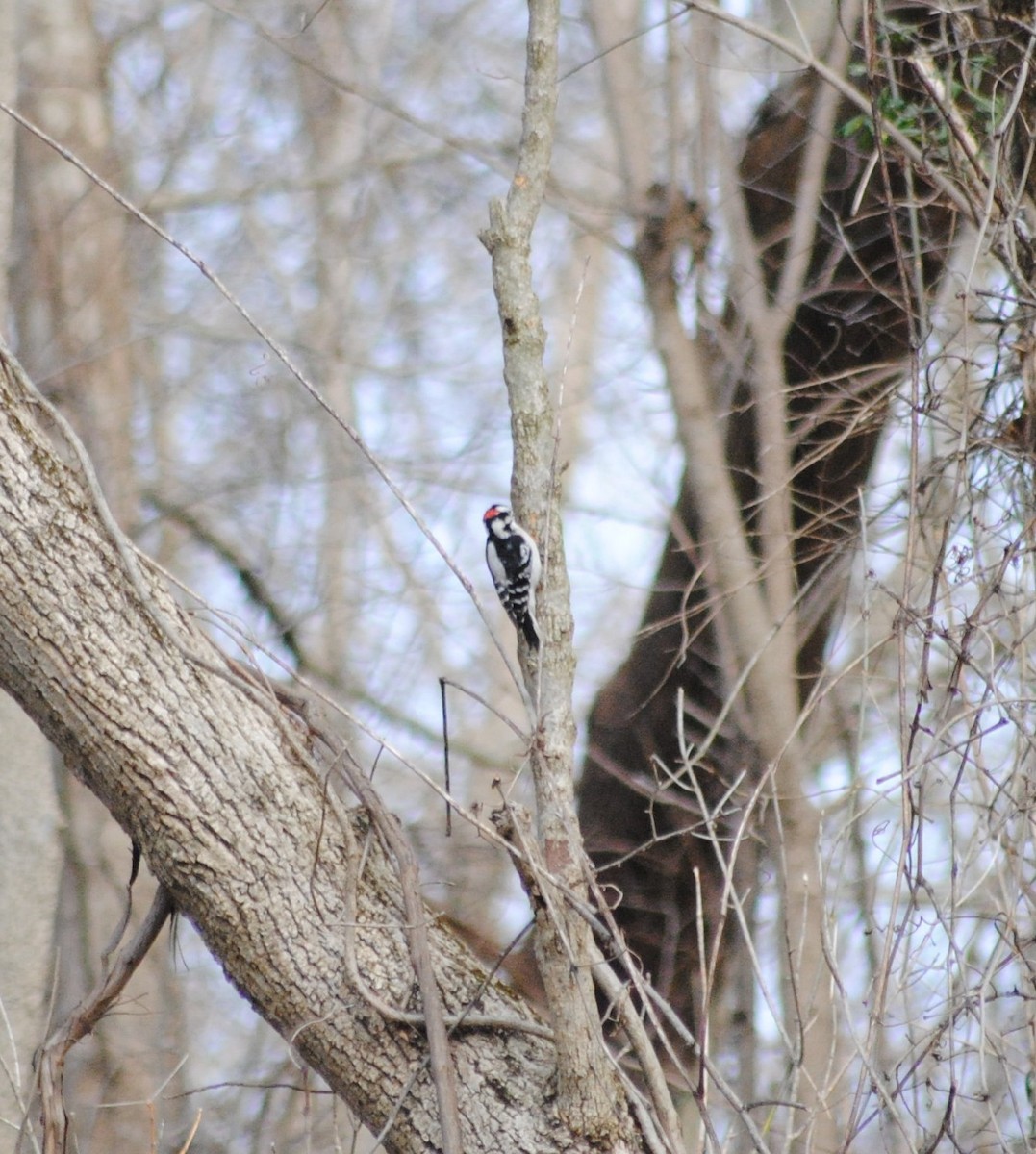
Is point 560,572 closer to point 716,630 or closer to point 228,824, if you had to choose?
point 228,824

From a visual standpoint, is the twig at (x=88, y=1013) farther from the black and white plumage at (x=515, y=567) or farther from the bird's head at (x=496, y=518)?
the bird's head at (x=496, y=518)

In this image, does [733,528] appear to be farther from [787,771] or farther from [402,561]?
[402,561]

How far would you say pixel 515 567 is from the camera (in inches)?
165

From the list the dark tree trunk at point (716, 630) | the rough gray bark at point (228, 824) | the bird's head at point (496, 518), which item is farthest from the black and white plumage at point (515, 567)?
the dark tree trunk at point (716, 630)

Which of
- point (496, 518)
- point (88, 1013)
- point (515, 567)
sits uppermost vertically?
point (496, 518)

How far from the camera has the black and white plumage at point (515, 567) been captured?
3.34 metres

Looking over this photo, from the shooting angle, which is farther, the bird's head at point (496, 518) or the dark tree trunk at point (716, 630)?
the dark tree trunk at point (716, 630)

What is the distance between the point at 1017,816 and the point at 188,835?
1844 millimetres

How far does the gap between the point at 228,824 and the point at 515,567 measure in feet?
5.52

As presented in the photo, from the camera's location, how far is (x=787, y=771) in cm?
543

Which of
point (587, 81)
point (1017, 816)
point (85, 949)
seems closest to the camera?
point (1017, 816)

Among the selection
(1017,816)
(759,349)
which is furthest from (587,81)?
(1017,816)

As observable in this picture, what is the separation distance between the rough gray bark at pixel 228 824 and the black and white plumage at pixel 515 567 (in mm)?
715

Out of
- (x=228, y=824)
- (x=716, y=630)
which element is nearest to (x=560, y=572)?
(x=228, y=824)
